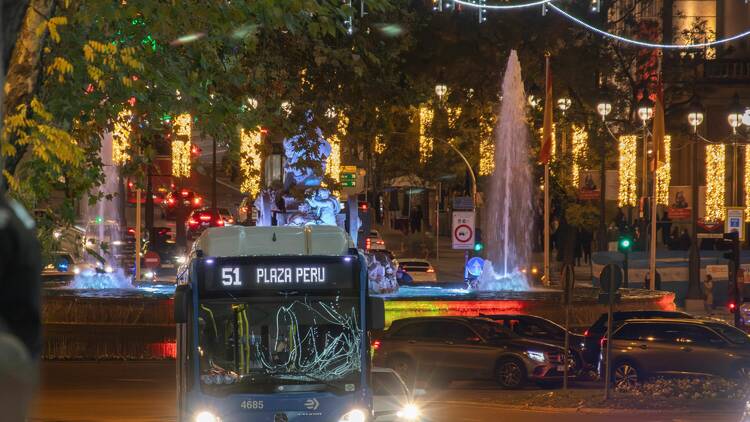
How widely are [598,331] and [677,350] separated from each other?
203 cm

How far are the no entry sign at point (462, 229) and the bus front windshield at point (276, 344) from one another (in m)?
23.1

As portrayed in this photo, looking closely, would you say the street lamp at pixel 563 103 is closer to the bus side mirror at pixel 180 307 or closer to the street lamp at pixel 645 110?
the street lamp at pixel 645 110

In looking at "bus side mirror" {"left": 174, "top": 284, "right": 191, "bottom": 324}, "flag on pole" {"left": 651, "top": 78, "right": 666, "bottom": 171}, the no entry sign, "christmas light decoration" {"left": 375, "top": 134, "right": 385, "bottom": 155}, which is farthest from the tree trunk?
"flag on pole" {"left": 651, "top": 78, "right": 666, "bottom": 171}

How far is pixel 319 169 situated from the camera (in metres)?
23.5

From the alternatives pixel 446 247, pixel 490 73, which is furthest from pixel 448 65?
pixel 446 247

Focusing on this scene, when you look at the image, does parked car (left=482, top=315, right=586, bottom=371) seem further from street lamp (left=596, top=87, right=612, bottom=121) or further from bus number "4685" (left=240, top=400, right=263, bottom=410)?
street lamp (left=596, top=87, right=612, bottom=121)

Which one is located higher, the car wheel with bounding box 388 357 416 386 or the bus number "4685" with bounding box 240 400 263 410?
the bus number "4685" with bounding box 240 400 263 410

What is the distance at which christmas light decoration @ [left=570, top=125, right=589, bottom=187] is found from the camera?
1907 inches

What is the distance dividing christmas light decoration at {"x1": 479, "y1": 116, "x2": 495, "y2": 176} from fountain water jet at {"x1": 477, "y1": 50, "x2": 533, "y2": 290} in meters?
1.79

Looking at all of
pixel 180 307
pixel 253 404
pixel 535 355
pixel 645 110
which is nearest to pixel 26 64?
pixel 180 307

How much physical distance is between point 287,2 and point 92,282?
1138 inches

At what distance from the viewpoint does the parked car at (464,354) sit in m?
25.6

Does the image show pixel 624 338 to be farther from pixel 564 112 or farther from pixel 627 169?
pixel 564 112

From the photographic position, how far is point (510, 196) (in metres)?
42.9
